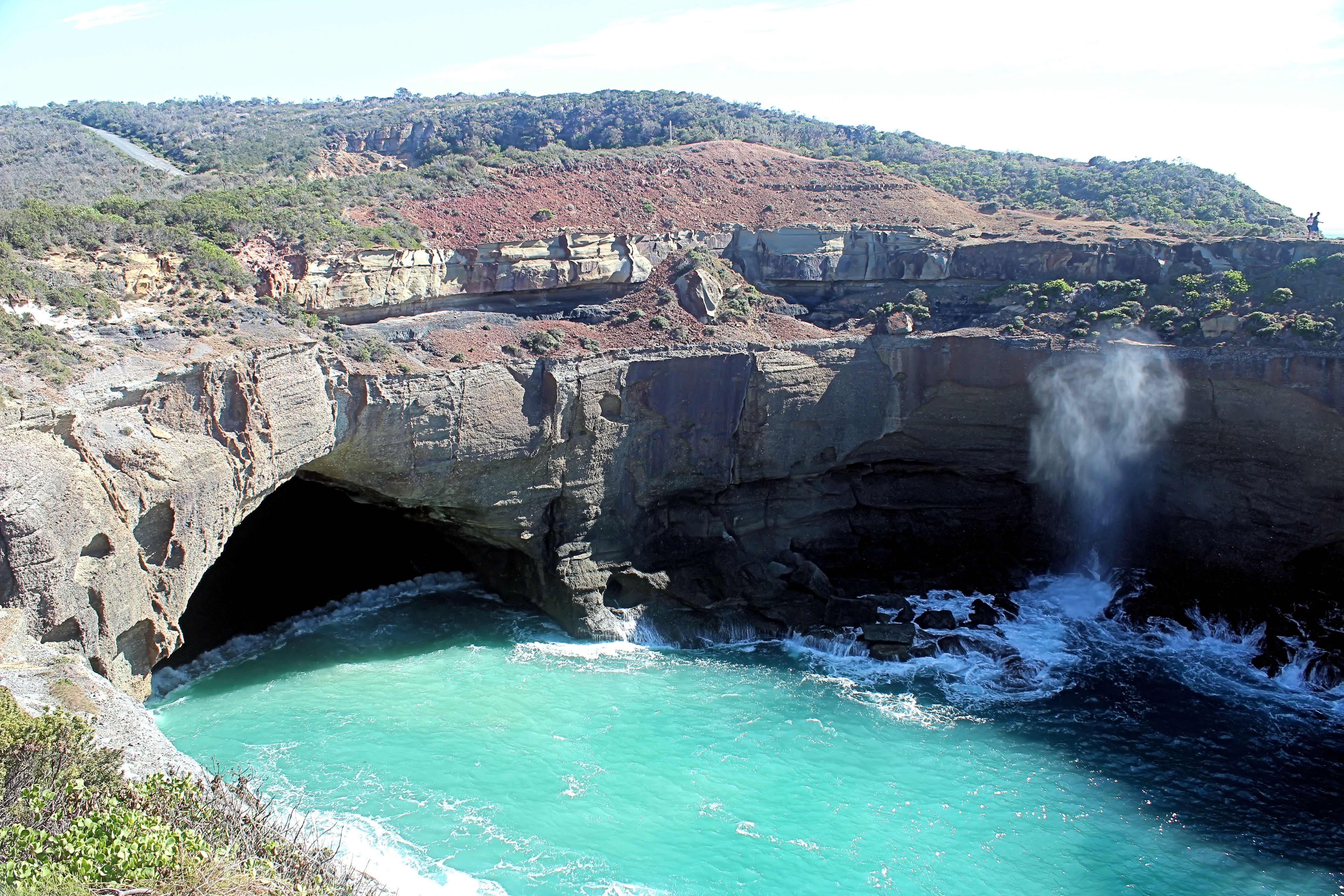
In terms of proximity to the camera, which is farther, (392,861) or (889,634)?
(889,634)

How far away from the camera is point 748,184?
145ft

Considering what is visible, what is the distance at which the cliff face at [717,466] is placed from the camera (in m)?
23.6

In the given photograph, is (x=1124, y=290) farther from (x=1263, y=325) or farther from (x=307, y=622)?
(x=307, y=622)

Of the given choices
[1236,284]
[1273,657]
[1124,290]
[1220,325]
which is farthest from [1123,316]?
[1273,657]

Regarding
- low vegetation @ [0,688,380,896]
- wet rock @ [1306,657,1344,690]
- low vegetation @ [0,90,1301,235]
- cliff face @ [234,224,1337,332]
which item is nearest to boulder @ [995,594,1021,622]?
wet rock @ [1306,657,1344,690]

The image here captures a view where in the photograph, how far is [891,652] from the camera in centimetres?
2831

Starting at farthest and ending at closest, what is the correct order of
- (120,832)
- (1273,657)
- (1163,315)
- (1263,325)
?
(1163,315) → (1263,325) → (1273,657) → (120,832)

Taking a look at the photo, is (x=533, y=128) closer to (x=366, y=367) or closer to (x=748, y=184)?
(x=748, y=184)

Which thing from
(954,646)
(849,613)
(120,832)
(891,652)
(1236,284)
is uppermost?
(1236,284)

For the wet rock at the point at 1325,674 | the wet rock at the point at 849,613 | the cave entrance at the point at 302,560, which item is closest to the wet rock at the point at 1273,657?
the wet rock at the point at 1325,674

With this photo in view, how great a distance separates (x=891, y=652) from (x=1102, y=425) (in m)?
10.1

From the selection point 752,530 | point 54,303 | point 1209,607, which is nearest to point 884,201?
point 752,530

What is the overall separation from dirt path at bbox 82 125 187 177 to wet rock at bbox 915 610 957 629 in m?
31.9

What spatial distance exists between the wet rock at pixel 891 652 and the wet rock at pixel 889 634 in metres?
0.07
